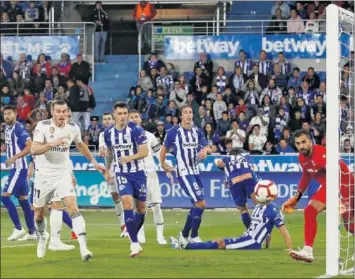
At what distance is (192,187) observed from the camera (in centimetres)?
1725

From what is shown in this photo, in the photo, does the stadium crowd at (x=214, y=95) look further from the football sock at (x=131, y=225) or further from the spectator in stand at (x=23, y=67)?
the football sock at (x=131, y=225)

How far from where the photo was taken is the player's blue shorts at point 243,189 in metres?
17.7

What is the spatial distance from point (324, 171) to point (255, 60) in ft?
63.4

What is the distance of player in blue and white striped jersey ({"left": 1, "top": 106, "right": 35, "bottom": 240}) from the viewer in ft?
62.6

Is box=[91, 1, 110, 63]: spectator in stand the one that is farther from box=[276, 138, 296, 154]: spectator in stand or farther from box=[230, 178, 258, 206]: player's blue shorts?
box=[230, 178, 258, 206]: player's blue shorts

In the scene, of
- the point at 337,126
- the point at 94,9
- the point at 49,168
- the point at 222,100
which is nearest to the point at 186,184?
the point at 49,168

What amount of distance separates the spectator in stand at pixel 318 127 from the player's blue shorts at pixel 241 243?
13.6 meters

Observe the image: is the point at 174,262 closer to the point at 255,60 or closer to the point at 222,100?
the point at 222,100

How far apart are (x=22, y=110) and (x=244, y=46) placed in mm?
7181

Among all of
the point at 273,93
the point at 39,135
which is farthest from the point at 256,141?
the point at 39,135

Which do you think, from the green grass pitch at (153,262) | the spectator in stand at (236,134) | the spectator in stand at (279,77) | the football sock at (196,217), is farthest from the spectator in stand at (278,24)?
the football sock at (196,217)

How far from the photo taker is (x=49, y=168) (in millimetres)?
15422

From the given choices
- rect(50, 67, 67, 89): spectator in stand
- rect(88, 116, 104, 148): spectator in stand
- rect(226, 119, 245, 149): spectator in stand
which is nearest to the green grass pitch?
rect(226, 119, 245, 149): spectator in stand

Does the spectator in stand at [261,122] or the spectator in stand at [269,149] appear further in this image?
the spectator in stand at [261,122]
